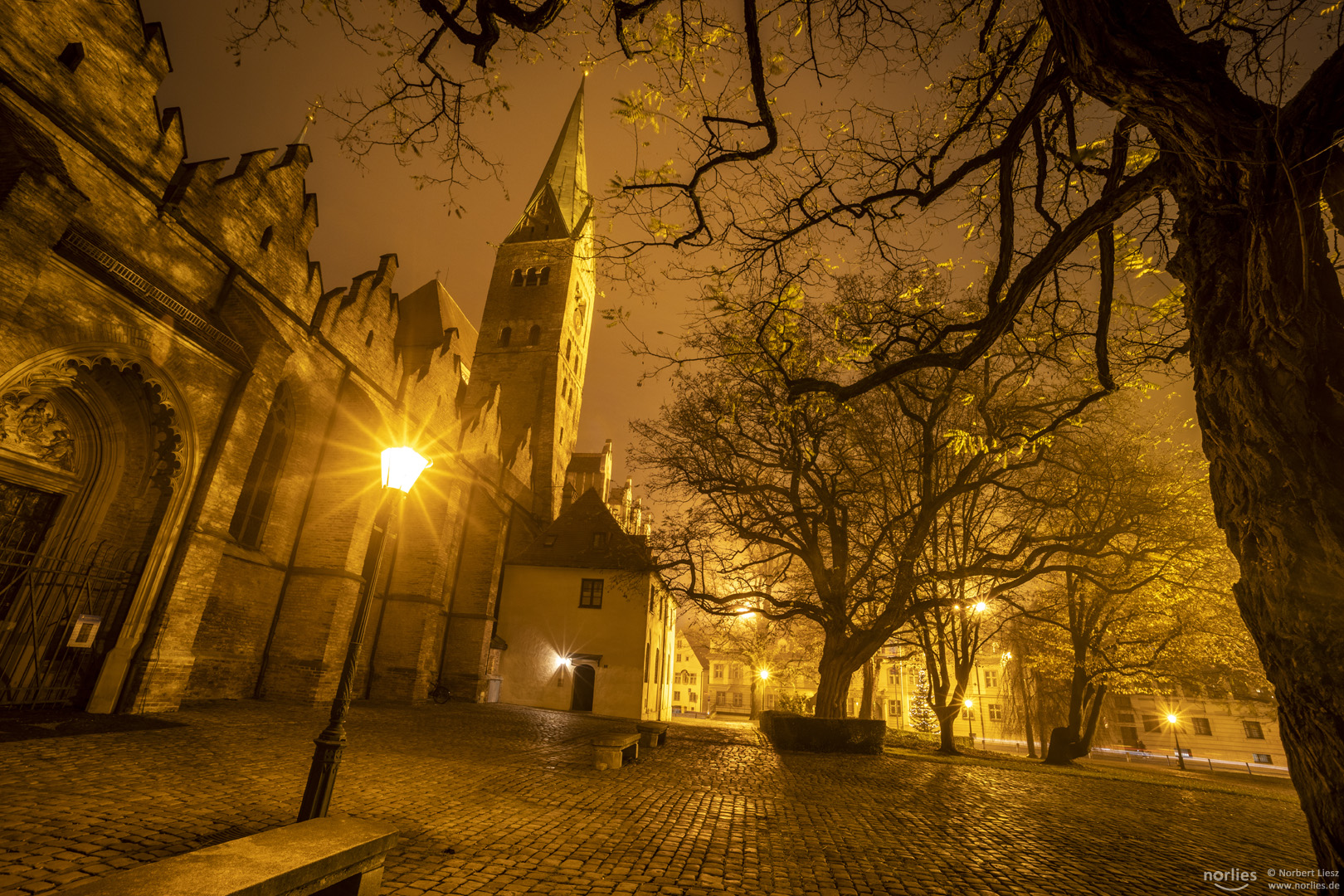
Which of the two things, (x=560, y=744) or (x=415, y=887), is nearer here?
(x=415, y=887)

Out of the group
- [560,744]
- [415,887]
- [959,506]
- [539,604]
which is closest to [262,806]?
[415,887]

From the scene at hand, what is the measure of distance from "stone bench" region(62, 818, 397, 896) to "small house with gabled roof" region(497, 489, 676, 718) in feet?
72.3

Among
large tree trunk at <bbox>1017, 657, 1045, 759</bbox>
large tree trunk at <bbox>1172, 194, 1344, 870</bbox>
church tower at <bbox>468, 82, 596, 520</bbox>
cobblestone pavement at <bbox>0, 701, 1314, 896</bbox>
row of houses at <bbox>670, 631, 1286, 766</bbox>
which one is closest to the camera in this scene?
large tree trunk at <bbox>1172, 194, 1344, 870</bbox>

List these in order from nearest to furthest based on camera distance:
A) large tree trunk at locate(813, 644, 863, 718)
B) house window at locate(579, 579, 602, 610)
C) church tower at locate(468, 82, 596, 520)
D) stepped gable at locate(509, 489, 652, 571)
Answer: large tree trunk at locate(813, 644, 863, 718) < house window at locate(579, 579, 602, 610) < stepped gable at locate(509, 489, 652, 571) < church tower at locate(468, 82, 596, 520)

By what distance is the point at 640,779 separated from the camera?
28.4ft

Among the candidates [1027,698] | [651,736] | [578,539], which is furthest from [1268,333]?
[1027,698]

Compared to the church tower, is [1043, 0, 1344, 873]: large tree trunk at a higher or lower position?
lower

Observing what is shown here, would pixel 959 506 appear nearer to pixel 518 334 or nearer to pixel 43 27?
pixel 43 27

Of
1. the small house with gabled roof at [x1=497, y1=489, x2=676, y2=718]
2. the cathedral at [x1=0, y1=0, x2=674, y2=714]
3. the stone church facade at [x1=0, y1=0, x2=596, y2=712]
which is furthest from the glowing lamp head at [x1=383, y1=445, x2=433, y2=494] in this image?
the small house with gabled roof at [x1=497, y1=489, x2=676, y2=718]

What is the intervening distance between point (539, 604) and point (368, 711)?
488 inches

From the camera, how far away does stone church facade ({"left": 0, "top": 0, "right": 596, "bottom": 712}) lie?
9172 millimetres

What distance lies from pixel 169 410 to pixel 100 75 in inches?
235

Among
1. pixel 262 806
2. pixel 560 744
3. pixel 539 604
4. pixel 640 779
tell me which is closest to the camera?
pixel 262 806

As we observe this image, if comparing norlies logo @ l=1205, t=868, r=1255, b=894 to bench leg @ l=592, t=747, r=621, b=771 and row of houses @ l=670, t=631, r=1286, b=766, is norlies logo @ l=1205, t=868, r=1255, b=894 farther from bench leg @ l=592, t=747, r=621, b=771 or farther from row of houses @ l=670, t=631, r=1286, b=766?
row of houses @ l=670, t=631, r=1286, b=766
